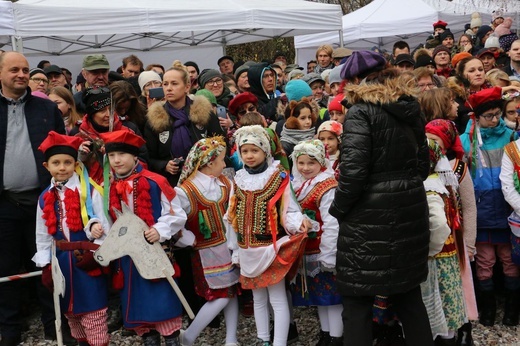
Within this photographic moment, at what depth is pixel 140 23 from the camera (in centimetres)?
861

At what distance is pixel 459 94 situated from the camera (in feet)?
18.9

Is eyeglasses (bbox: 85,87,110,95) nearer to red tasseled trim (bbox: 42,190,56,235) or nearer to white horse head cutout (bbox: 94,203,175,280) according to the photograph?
red tasseled trim (bbox: 42,190,56,235)

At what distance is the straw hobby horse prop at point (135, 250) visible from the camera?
3.93 m

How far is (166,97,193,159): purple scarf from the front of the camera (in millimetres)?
4871

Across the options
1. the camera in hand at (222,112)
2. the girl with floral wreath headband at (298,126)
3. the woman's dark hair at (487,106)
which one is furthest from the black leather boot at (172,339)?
the woman's dark hair at (487,106)

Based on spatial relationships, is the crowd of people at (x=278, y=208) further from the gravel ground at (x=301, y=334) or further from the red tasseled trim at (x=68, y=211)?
the gravel ground at (x=301, y=334)

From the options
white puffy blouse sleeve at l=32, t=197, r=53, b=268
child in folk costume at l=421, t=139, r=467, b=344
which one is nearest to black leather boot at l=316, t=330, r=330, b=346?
child in folk costume at l=421, t=139, r=467, b=344

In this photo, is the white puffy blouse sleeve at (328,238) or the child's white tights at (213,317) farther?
the child's white tights at (213,317)

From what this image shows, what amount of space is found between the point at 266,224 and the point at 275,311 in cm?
63

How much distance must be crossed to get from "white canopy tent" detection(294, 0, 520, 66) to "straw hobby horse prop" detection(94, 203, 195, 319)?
11.8 metres

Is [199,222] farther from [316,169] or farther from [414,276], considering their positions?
[414,276]

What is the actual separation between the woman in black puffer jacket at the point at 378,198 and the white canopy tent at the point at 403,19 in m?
11.8

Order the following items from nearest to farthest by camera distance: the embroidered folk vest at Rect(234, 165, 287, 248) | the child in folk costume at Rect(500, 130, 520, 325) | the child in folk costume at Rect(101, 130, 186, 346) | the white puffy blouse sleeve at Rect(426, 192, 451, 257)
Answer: the white puffy blouse sleeve at Rect(426, 192, 451, 257)
the child in folk costume at Rect(101, 130, 186, 346)
the embroidered folk vest at Rect(234, 165, 287, 248)
the child in folk costume at Rect(500, 130, 520, 325)

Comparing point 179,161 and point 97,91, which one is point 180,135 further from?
point 97,91
